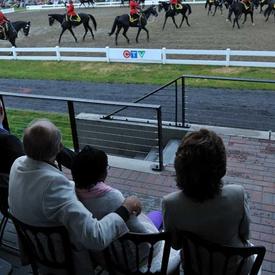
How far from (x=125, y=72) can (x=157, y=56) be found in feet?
4.94

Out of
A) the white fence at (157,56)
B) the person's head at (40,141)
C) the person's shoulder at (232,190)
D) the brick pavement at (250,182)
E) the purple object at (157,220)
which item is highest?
the person's head at (40,141)

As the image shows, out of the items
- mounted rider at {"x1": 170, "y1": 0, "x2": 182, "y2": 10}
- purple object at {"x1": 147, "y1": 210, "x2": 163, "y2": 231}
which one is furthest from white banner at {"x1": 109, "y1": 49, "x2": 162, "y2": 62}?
purple object at {"x1": 147, "y1": 210, "x2": 163, "y2": 231}

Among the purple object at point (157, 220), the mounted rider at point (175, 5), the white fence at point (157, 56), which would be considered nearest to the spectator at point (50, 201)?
the purple object at point (157, 220)

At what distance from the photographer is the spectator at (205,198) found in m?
1.99

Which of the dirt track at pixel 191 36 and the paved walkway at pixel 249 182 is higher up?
the paved walkway at pixel 249 182

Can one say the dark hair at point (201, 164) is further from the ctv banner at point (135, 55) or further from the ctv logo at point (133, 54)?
the ctv logo at point (133, 54)

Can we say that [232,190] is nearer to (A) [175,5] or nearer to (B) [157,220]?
(B) [157,220]

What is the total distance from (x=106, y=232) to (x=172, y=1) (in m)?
20.5

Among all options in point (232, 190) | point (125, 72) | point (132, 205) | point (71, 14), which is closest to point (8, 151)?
point (132, 205)

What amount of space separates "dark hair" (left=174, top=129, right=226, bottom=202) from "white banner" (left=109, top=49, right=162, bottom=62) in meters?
12.8

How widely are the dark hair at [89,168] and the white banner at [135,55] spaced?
12606mm

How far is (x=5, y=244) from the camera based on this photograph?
359 centimetres

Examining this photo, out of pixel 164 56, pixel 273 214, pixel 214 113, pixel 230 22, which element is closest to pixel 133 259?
pixel 273 214

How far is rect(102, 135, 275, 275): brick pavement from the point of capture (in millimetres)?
3777
